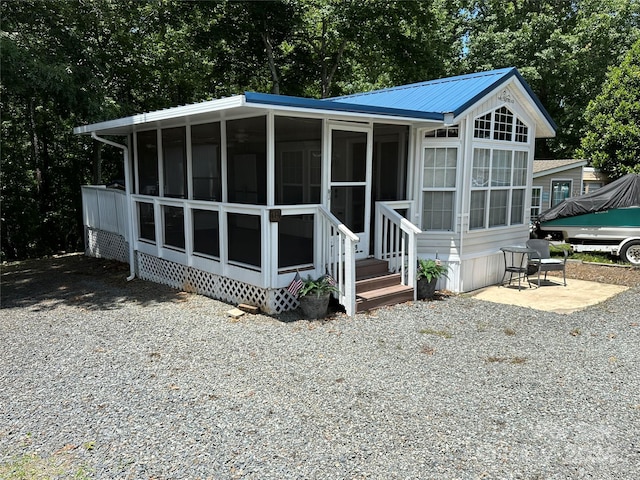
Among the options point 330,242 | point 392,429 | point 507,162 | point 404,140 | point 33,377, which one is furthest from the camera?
point 507,162

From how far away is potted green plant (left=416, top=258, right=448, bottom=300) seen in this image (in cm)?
725

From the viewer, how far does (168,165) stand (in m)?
8.14

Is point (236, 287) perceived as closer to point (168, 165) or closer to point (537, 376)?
point (168, 165)

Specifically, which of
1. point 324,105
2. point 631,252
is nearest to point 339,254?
point 324,105

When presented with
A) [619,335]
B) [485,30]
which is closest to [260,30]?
[485,30]

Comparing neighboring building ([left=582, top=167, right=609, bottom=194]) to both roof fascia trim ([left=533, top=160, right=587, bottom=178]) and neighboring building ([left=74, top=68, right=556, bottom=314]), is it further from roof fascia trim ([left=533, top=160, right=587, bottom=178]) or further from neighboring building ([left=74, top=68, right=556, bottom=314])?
neighboring building ([left=74, top=68, right=556, bottom=314])

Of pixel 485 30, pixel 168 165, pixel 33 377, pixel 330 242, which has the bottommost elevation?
pixel 33 377

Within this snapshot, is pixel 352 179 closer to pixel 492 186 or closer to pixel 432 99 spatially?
pixel 432 99

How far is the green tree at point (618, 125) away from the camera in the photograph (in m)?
14.4

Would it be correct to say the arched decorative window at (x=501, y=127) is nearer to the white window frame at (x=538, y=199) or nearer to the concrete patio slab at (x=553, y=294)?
the concrete patio slab at (x=553, y=294)

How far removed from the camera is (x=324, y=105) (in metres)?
5.89

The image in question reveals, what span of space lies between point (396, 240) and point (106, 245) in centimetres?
708

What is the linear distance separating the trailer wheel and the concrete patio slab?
2.81 metres

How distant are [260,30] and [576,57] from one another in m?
12.7
